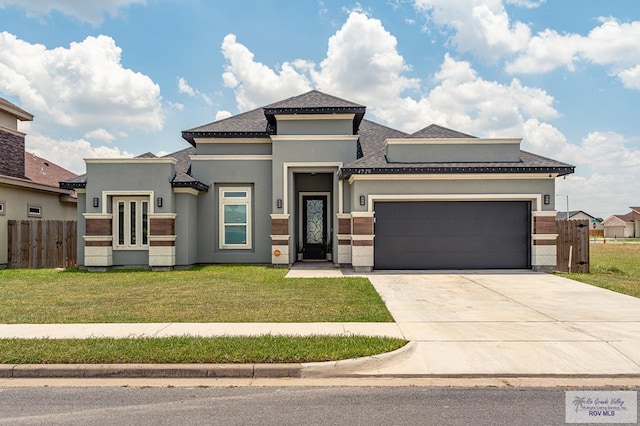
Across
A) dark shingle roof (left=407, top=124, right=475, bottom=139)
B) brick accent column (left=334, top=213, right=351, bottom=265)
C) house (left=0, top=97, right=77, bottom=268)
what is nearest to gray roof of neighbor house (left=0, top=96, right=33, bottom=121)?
house (left=0, top=97, right=77, bottom=268)

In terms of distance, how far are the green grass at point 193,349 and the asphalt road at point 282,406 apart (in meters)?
0.56

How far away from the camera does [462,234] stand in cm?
1549

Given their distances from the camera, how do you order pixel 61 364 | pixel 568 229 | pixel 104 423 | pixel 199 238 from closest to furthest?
pixel 104 423, pixel 61 364, pixel 568 229, pixel 199 238

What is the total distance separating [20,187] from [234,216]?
8.76 metres

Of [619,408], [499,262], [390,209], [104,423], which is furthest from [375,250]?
[104,423]

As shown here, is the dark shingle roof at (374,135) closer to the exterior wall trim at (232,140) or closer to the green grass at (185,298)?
the exterior wall trim at (232,140)

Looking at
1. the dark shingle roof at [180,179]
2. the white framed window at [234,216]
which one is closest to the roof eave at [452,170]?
the white framed window at [234,216]

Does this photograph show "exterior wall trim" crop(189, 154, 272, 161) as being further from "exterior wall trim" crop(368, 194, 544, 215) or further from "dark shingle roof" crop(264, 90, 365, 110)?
"exterior wall trim" crop(368, 194, 544, 215)

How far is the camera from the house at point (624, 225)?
76.9 m

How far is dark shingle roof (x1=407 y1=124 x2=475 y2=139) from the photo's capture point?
17.0 m

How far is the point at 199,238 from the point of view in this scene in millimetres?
17750

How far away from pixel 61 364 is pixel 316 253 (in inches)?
552

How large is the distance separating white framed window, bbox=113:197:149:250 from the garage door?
8356 mm

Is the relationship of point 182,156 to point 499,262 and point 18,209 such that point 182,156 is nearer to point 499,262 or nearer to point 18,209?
point 18,209
